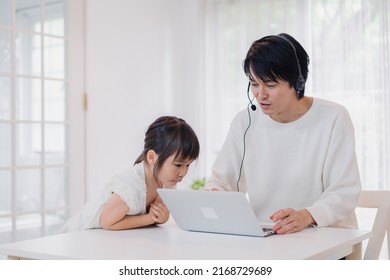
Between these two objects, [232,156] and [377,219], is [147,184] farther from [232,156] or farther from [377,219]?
[377,219]

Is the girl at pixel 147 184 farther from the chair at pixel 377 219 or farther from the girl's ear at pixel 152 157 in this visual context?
the chair at pixel 377 219

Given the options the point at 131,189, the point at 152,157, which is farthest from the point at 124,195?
the point at 152,157

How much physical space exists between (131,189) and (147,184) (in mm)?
100

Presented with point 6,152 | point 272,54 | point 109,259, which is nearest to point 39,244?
point 109,259

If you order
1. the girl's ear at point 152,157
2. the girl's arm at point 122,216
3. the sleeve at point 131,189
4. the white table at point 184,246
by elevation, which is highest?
the girl's ear at point 152,157

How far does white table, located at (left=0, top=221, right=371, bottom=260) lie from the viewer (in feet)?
4.12

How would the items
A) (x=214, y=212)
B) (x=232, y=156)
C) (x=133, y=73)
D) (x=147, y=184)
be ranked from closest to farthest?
(x=214, y=212) → (x=147, y=184) → (x=232, y=156) → (x=133, y=73)

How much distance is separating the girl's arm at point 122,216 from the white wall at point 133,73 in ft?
6.94

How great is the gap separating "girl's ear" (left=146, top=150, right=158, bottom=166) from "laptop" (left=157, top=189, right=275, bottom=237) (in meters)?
0.26

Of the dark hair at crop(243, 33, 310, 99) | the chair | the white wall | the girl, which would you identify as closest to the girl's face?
the girl

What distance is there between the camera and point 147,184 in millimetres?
1837

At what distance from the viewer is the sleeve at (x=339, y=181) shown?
170 cm

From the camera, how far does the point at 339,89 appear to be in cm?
386

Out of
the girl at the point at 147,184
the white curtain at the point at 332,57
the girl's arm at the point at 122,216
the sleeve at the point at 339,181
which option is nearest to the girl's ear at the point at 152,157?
the girl at the point at 147,184
